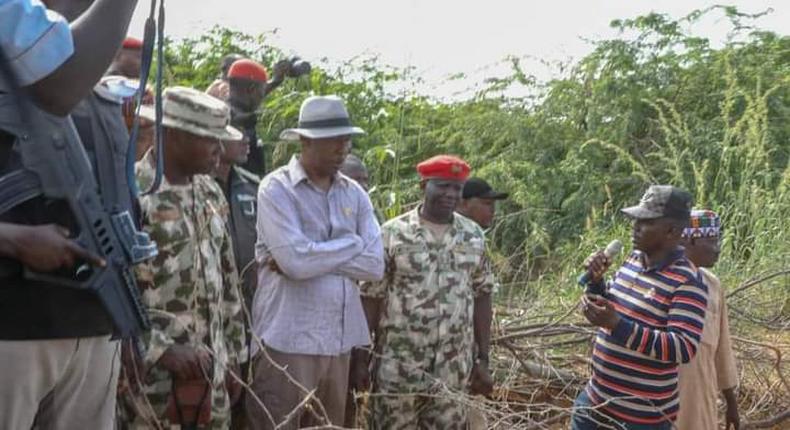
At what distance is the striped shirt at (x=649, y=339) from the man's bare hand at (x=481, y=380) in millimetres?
737

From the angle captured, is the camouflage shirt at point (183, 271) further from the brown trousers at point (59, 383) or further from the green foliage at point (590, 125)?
the green foliage at point (590, 125)

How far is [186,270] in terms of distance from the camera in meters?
3.91

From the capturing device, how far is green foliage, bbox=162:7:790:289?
912cm

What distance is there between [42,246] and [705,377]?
3.17m

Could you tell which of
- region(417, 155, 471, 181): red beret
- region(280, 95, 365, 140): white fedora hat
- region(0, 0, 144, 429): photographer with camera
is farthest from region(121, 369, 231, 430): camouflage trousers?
region(417, 155, 471, 181): red beret

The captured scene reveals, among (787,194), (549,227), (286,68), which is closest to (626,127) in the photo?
(549,227)

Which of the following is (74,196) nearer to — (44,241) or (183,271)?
(44,241)

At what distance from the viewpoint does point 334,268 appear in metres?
4.62

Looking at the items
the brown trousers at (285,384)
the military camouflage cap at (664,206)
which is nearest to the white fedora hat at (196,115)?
the brown trousers at (285,384)

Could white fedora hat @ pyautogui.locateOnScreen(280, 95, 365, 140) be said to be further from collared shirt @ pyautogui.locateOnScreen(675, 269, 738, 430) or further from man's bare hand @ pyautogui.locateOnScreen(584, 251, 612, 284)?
collared shirt @ pyautogui.locateOnScreen(675, 269, 738, 430)

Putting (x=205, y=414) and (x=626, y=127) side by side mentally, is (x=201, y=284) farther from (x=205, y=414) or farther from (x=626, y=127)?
(x=626, y=127)

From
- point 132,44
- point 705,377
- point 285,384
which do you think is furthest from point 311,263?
point 705,377

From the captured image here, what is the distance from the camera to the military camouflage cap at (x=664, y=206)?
461 centimetres

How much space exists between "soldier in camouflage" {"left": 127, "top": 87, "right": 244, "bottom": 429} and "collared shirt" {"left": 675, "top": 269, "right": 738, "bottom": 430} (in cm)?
190
